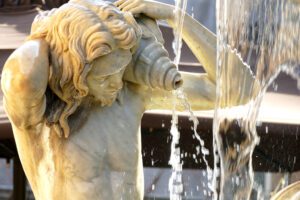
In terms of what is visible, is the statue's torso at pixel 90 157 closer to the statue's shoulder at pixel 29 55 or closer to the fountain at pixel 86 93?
the fountain at pixel 86 93

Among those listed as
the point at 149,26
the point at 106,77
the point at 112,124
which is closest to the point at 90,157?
the point at 112,124

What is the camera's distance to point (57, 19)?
310 cm

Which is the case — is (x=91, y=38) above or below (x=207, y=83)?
above

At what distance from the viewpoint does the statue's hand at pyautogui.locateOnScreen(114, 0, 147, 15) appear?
10.7 ft

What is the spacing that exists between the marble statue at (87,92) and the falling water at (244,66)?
373 millimetres

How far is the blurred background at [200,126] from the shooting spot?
21.6 ft

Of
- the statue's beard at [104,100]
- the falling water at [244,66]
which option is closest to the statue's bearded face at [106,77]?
the statue's beard at [104,100]

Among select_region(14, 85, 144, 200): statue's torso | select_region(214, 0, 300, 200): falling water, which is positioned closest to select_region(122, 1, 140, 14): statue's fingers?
select_region(14, 85, 144, 200): statue's torso

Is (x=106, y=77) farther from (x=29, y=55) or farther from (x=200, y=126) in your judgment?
(x=200, y=126)

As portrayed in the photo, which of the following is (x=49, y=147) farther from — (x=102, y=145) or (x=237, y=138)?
(x=237, y=138)

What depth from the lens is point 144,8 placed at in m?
3.28

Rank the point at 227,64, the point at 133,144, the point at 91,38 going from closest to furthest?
the point at 91,38
the point at 133,144
the point at 227,64

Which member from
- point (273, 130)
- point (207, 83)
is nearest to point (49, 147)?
point (207, 83)

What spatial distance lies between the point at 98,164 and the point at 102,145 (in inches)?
2.3
